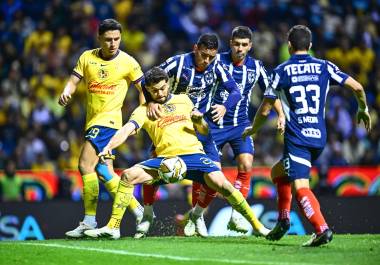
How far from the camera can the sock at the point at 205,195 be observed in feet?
39.0

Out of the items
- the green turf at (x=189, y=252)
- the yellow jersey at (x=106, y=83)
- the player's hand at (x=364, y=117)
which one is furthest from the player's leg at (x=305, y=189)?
the yellow jersey at (x=106, y=83)

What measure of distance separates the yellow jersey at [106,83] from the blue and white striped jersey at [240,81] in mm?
1101

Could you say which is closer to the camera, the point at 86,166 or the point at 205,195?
the point at 86,166

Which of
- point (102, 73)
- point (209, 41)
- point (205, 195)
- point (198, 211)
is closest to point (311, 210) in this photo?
point (205, 195)

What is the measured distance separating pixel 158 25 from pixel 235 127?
9782 mm

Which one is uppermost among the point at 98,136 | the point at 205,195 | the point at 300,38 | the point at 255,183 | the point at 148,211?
the point at 300,38

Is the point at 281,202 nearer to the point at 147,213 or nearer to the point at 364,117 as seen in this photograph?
the point at 364,117

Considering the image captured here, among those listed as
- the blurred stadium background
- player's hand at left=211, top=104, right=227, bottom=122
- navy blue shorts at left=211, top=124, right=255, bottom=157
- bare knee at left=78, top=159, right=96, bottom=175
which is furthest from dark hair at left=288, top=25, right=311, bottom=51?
the blurred stadium background

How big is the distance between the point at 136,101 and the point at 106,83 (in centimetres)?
758

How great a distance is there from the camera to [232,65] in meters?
12.1

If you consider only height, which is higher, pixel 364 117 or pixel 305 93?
pixel 305 93

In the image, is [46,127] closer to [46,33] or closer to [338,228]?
[46,33]

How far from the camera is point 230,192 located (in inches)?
423

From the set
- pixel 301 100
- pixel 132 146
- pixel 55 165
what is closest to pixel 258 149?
pixel 132 146
